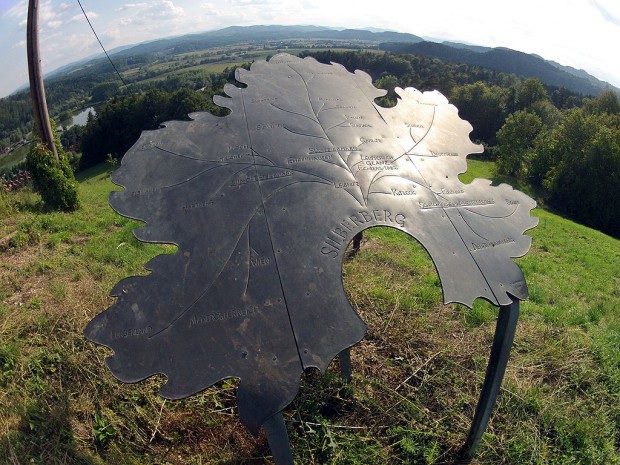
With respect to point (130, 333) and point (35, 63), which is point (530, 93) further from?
point (130, 333)

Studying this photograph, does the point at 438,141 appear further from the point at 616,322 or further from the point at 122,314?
the point at 616,322

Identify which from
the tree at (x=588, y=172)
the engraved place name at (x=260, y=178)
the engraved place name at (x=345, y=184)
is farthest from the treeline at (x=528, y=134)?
the engraved place name at (x=345, y=184)

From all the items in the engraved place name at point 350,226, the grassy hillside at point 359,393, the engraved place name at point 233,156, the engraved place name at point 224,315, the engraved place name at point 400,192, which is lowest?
the grassy hillside at point 359,393

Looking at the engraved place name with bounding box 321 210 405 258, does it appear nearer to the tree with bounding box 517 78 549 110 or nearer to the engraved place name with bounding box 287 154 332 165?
the engraved place name with bounding box 287 154 332 165

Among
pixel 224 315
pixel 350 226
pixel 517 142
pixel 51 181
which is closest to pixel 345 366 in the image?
pixel 350 226

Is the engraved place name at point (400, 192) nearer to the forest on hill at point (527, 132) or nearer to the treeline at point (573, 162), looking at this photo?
the forest on hill at point (527, 132)

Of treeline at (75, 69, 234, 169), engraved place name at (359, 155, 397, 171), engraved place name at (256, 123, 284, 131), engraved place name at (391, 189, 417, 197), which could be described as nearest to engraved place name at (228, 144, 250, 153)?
engraved place name at (256, 123, 284, 131)

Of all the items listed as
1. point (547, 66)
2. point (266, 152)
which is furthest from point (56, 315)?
point (547, 66)
